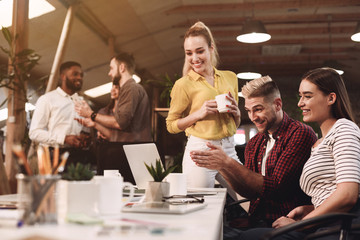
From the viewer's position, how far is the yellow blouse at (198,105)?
8.17ft

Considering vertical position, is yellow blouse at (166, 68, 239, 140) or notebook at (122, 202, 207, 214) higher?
yellow blouse at (166, 68, 239, 140)

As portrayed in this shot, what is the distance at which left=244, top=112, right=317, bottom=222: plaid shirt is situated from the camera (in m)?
1.97

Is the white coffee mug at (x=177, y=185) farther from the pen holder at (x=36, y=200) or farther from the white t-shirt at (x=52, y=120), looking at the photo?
the white t-shirt at (x=52, y=120)

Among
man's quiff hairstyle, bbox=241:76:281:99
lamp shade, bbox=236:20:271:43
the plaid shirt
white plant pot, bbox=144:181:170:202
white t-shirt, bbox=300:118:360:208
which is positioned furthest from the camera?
lamp shade, bbox=236:20:271:43

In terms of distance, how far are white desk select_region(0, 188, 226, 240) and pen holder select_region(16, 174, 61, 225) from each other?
17mm

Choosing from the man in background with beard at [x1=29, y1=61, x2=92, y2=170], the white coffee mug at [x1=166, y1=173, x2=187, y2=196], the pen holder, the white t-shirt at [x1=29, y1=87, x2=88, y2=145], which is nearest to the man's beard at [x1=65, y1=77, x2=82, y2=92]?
the man in background with beard at [x1=29, y1=61, x2=92, y2=170]

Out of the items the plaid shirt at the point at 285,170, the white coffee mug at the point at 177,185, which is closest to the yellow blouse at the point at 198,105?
the plaid shirt at the point at 285,170

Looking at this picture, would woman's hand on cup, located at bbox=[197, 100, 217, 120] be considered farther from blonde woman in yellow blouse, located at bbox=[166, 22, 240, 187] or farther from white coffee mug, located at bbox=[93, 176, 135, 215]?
white coffee mug, located at bbox=[93, 176, 135, 215]

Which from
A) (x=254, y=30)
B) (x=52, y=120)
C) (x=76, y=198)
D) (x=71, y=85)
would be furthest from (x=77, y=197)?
(x=254, y=30)

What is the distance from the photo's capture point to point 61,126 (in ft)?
12.9

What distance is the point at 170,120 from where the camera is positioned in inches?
103

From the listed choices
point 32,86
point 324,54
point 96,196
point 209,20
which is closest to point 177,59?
point 209,20

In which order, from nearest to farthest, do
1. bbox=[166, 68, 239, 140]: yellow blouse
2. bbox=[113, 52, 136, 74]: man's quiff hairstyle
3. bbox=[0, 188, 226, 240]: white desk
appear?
bbox=[0, 188, 226, 240]: white desk → bbox=[166, 68, 239, 140]: yellow blouse → bbox=[113, 52, 136, 74]: man's quiff hairstyle

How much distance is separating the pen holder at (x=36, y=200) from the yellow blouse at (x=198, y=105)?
5.61 feet
